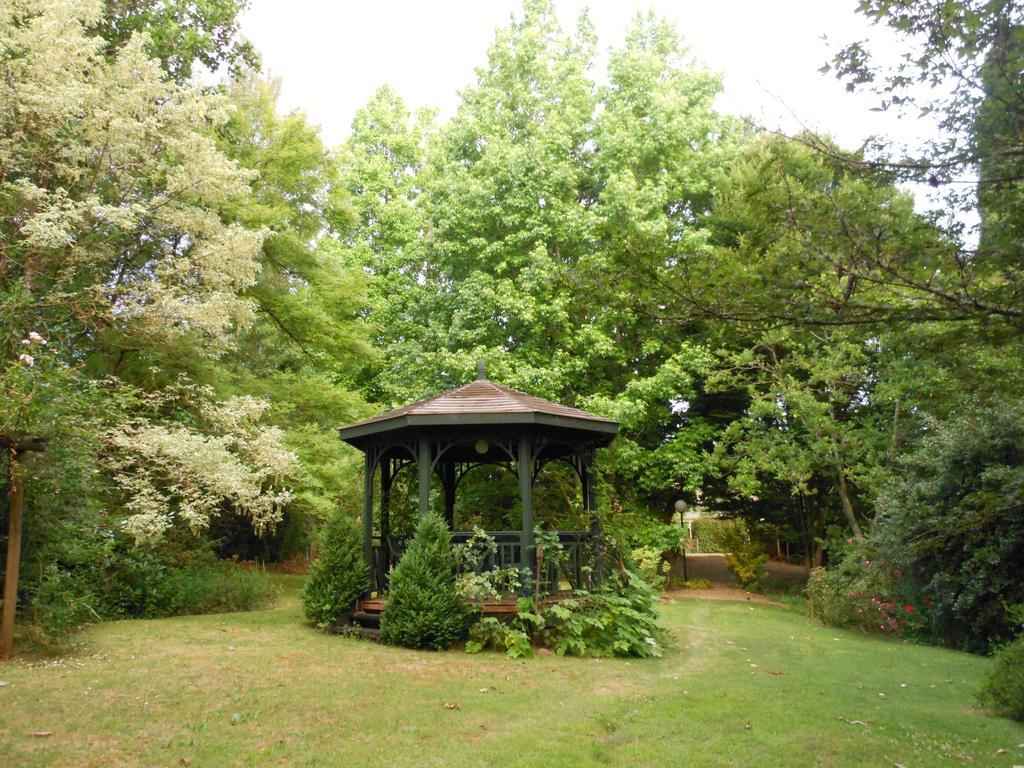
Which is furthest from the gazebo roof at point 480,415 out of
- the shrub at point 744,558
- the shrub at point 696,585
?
the shrub at point 744,558

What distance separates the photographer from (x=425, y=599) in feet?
28.1

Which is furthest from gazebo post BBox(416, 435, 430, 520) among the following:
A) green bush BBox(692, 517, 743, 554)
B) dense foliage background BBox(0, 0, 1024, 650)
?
green bush BBox(692, 517, 743, 554)

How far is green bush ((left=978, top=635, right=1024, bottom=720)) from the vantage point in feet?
21.1

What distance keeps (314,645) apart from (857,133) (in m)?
7.56

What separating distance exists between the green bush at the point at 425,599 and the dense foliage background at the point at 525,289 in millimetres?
3203

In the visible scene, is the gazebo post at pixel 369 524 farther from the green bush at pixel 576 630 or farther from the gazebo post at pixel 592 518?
the gazebo post at pixel 592 518

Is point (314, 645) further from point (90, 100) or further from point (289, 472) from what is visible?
point (90, 100)

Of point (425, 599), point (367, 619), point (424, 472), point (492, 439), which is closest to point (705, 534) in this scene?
point (492, 439)

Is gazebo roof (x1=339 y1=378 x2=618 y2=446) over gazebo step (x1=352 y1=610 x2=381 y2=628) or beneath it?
over

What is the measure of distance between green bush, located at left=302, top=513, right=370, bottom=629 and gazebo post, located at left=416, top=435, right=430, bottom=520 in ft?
4.70

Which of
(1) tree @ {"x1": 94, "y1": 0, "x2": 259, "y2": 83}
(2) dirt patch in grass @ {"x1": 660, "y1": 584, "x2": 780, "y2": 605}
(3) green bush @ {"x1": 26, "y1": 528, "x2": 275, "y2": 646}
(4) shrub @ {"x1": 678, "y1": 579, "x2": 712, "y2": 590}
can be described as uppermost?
(1) tree @ {"x1": 94, "y1": 0, "x2": 259, "y2": 83}

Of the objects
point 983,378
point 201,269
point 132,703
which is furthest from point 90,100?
point 983,378

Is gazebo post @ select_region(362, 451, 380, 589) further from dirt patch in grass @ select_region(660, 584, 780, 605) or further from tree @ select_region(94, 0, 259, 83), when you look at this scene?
tree @ select_region(94, 0, 259, 83)

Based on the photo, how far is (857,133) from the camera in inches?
191
